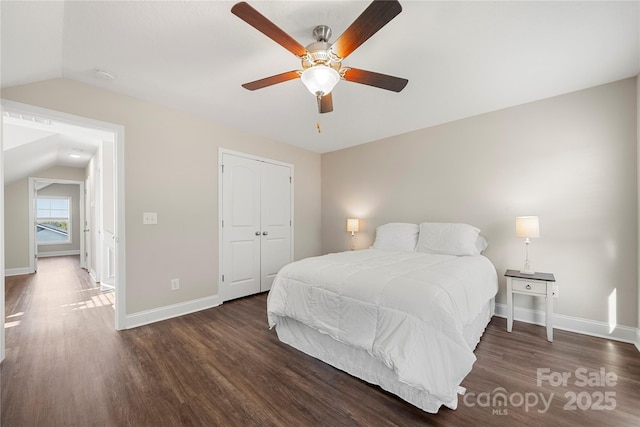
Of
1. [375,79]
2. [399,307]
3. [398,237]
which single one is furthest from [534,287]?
[375,79]

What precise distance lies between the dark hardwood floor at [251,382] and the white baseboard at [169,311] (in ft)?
0.33

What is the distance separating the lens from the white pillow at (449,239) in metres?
2.90

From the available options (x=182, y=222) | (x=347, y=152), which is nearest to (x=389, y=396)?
(x=182, y=222)

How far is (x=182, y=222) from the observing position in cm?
311

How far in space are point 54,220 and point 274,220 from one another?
9.02 meters

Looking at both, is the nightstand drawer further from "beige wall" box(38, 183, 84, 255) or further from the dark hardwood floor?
"beige wall" box(38, 183, 84, 255)

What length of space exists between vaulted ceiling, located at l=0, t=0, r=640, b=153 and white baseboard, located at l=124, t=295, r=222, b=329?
235cm

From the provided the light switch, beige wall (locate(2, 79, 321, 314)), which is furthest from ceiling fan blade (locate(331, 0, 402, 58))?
the light switch

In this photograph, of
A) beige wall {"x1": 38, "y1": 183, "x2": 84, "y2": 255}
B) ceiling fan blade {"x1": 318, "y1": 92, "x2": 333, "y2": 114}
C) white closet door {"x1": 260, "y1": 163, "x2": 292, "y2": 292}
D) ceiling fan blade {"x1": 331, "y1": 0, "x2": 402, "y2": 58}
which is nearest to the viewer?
ceiling fan blade {"x1": 331, "y1": 0, "x2": 402, "y2": 58}

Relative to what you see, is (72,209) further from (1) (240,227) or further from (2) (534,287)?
(2) (534,287)

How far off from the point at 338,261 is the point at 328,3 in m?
1.96

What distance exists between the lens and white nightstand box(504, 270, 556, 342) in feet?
7.80

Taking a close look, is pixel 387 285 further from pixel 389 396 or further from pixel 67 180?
pixel 67 180

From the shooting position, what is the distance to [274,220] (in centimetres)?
422
